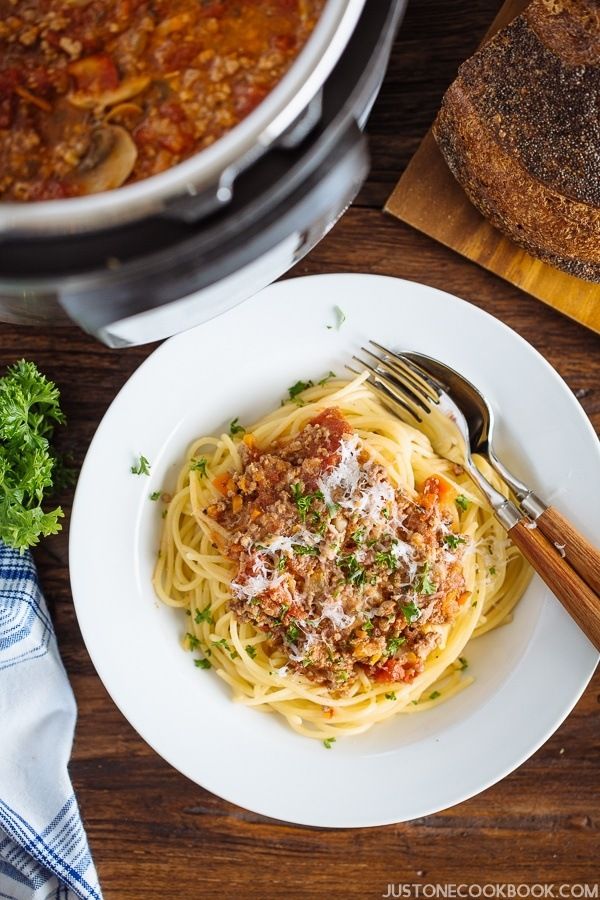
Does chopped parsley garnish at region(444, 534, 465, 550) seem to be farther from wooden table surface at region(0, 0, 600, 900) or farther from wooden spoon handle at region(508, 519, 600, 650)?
wooden table surface at region(0, 0, 600, 900)

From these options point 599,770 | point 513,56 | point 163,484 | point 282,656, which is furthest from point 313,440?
point 599,770

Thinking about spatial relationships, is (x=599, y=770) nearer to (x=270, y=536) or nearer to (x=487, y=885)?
(x=487, y=885)

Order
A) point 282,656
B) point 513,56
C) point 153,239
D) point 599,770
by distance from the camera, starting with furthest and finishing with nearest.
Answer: point 599,770
point 282,656
point 513,56
point 153,239

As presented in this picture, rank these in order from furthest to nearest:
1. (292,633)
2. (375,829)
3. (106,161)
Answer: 1. (375,829)
2. (292,633)
3. (106,161)

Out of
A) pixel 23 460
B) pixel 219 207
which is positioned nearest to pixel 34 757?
pixel 23 460

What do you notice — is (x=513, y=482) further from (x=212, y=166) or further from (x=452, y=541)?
(x=212, y=166)

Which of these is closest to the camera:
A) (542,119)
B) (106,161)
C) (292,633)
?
(106,161)

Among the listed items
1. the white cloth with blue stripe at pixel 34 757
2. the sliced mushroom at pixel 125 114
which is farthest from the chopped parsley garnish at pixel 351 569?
the sliced mushroom at pixel 125 114
